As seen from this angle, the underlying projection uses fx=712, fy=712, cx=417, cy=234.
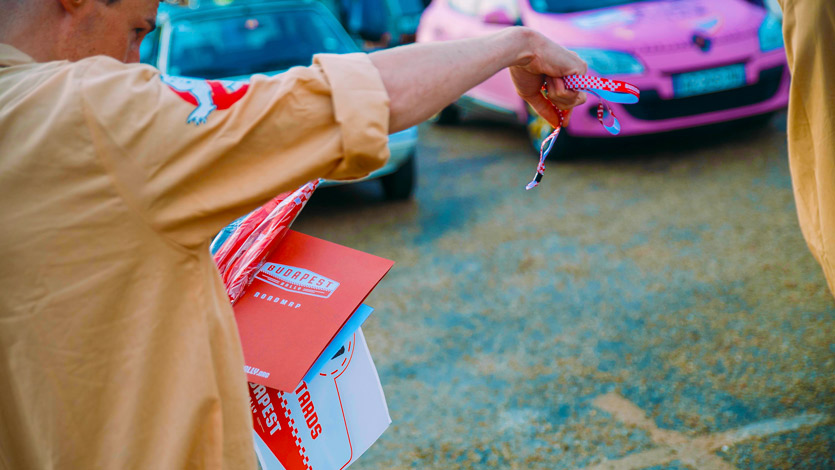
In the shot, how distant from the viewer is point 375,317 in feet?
12.6

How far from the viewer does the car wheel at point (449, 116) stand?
8328 mm

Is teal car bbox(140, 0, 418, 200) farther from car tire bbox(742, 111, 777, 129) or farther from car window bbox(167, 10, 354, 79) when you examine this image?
car tire bbox(742, 111, 777, 129)

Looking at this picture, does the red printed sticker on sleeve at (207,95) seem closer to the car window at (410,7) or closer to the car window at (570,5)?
the car window at (570,5)

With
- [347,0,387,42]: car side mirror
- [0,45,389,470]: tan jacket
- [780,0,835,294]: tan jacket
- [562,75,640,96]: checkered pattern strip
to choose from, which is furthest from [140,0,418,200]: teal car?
[347,0,387,42]: car side mirror

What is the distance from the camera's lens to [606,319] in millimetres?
3514

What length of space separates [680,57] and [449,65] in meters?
4.95

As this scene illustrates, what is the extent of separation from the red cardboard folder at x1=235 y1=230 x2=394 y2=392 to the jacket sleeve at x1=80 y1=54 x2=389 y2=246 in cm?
43

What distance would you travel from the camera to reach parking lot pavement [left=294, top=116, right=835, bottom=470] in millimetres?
2637

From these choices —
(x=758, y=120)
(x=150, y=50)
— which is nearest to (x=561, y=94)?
(x=758, y=120)

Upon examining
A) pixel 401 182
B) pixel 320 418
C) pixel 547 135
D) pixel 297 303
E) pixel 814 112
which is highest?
pixel 814 112

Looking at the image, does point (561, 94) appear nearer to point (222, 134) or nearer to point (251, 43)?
point (222, 134)

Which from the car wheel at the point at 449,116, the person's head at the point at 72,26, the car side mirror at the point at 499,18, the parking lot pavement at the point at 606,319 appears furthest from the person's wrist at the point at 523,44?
the car wheel at the point at 449,116

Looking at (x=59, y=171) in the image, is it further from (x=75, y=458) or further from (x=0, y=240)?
(x=75, y=458)

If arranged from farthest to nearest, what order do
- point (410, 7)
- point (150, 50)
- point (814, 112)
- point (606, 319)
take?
1. point (410, 7)
2. point (150, 50)
3. point (606, 319)
4. point (814, 112)
